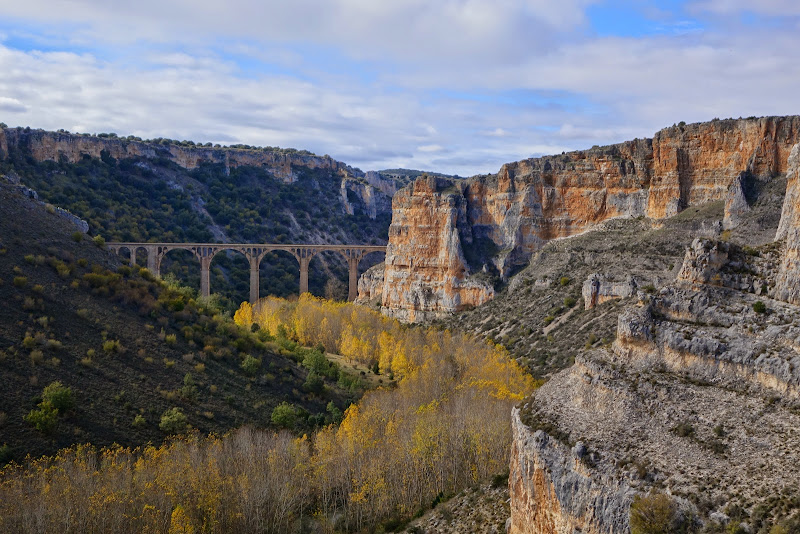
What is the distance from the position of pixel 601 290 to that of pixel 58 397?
32.7 meters

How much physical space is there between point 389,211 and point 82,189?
6707 centimetres

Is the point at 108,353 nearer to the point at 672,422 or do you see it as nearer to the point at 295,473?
the point at 295,473

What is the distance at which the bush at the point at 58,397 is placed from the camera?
27.1 meters

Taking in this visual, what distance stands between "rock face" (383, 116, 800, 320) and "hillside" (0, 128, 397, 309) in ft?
74.3

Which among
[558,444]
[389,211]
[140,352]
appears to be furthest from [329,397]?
[389,211]

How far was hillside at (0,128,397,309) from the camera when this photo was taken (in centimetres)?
8425

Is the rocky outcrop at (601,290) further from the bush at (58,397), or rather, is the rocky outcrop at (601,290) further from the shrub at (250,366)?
the bush at (58,397)

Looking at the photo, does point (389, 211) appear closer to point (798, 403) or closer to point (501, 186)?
point (501, 186)

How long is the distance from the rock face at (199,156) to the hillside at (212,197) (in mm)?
190

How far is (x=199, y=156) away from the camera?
12212 centimetres

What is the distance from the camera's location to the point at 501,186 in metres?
65.9

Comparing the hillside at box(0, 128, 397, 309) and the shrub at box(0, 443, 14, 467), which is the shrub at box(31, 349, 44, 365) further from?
the hillside at box(0, 128, 397, 309)

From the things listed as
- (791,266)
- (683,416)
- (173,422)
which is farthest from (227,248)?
(791,266)

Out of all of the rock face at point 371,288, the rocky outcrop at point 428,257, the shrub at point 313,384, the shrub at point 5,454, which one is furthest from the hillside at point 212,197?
the shrub at point 5,454
